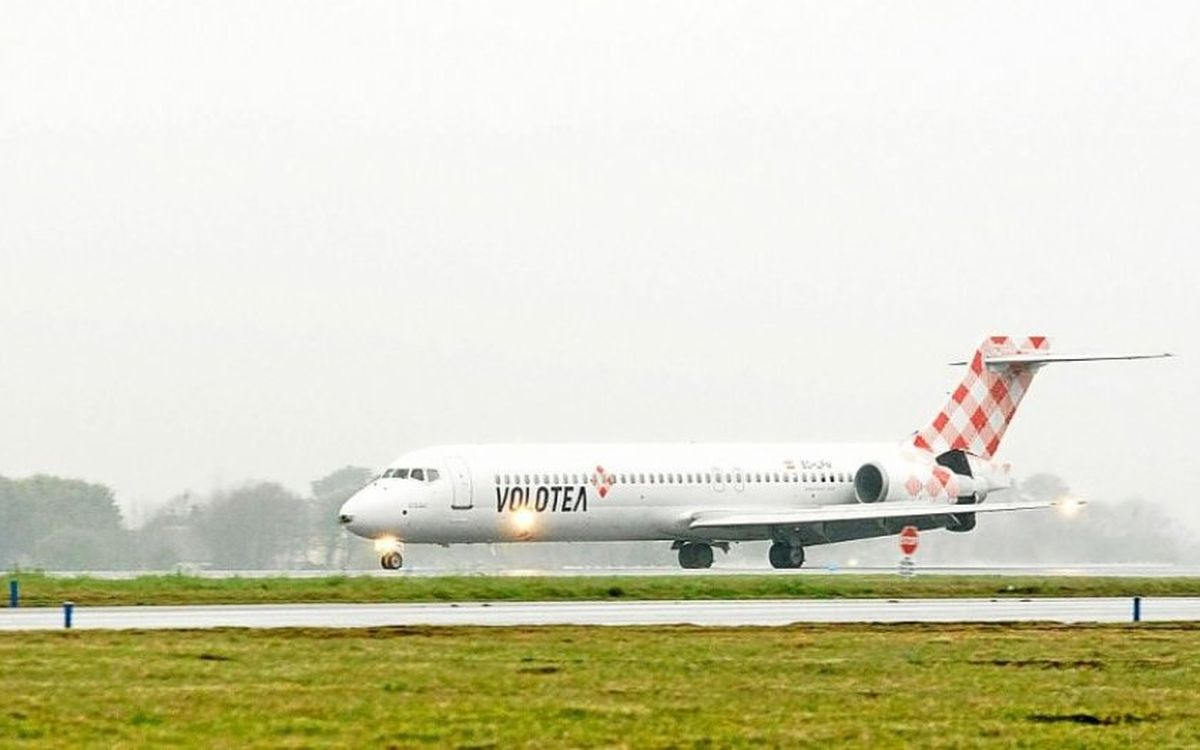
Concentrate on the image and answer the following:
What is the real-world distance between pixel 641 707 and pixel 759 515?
43152 mm

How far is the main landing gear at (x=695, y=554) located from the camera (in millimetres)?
67250

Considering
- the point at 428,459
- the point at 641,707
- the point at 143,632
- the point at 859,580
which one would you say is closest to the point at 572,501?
the point at 428,459

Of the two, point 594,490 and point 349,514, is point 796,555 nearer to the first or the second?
point 594,490

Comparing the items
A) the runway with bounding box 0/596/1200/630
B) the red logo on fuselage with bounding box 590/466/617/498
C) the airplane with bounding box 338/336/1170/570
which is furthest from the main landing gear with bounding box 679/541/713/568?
the runway with bounding box 0/596/1200/630

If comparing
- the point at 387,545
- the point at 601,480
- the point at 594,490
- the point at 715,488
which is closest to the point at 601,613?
the point at 387,545

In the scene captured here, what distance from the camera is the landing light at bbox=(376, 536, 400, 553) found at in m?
61.2

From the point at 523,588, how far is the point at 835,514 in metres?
20.1

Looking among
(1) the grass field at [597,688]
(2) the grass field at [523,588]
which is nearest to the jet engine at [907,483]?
(2) the grass field at [523,588]

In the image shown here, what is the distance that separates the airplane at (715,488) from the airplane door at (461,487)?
0.03 m

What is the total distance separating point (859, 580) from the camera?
5219cm

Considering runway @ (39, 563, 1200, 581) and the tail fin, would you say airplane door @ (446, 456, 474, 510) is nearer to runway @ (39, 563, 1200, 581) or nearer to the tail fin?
runway @ (39, 563, 1200, 581)

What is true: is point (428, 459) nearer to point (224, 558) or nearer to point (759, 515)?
point (759, 515)

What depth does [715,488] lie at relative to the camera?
6569cm

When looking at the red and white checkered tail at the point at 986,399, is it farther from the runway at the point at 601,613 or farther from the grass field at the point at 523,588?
the runway at the point at 601,613
